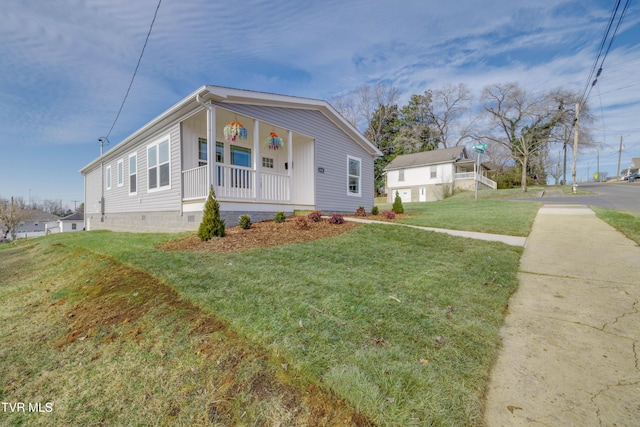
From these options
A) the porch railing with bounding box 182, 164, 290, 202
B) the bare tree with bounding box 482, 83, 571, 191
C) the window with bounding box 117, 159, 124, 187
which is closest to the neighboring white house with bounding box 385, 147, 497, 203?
the bare tree with bounding box 482, 83, 571, 191

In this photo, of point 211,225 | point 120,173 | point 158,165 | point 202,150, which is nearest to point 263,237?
point 211,225

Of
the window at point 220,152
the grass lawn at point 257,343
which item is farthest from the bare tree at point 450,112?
the grass lawn at point 257,343

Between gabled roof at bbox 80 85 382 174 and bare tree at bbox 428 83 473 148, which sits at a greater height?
bare tree at bbox 428 83 473 148

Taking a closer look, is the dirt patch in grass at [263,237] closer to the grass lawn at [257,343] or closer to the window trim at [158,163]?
the grass lawn at [257,343]

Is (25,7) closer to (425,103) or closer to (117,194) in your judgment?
(117,194)

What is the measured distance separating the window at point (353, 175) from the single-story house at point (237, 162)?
46mm

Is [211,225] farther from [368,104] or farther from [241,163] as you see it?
[368,104]

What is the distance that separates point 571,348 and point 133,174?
46.0 feet

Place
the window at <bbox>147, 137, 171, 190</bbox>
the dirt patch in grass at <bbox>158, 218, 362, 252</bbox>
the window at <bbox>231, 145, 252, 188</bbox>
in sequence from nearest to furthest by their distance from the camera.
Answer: the dirt patch in grass at <bbox>158, 218, 362, 252</bbox>, the window at <bbox>231, 145, 252, 188</bbox>, the window at <bbox>147, 137, 171, 190</bbox>

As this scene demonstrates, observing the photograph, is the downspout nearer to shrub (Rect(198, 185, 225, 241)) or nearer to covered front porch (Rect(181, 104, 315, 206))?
covered front porch (Rect(181, 104, 315, 206))

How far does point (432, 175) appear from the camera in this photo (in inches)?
1174

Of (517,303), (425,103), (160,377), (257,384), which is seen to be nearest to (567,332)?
(517,303)

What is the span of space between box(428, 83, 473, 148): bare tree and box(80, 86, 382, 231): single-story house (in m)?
28.1

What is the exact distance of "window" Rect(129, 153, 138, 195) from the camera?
11.4 m
